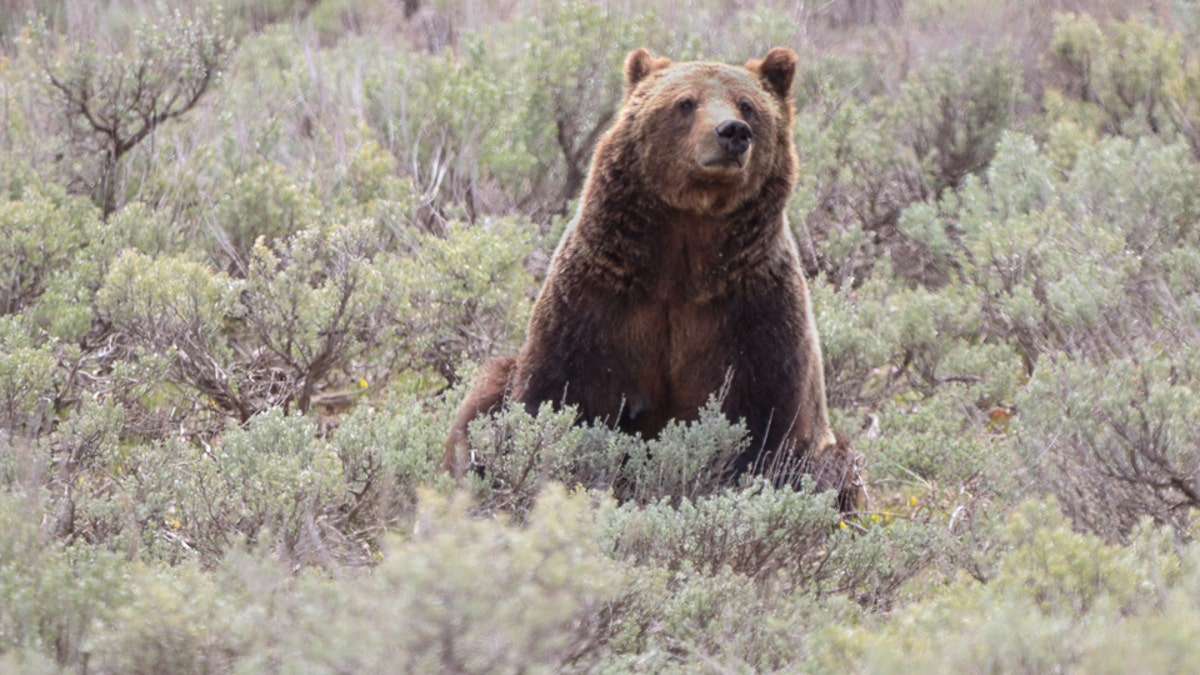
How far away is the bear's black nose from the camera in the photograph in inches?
185

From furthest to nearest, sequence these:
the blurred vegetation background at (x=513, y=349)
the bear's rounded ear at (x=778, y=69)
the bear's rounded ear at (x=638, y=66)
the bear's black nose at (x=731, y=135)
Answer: the bear's rounded ear at (x=638, y=66), the bear's rounded ear at (x=778, y=69), the bear's black nose at (x=731, y=135), the blurred vegetation background at (x=513, y=349)

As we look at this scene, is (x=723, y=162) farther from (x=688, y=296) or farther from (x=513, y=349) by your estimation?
(x=513, y=349)

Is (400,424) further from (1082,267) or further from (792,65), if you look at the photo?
(1082,267)

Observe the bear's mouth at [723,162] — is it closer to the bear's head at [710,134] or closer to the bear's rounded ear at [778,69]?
the bear's head at [710,134]

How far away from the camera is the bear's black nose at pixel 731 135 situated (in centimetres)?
470

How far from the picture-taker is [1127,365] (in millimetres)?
4559

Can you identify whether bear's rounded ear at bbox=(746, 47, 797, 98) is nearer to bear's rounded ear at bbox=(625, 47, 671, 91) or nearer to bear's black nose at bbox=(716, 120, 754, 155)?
bear's rounded ear at bbox=(625, 47, 671, 91)

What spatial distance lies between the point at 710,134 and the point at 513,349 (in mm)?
2135

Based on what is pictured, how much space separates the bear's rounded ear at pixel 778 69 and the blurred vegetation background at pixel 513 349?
1.47 m

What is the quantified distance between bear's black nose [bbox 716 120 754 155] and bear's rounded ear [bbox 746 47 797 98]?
2.51 feet

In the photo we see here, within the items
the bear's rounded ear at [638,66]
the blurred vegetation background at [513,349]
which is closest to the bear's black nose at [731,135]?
the bear's rounded ear at [638,66]

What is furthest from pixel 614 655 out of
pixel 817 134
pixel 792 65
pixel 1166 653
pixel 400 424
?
pixel 817 134

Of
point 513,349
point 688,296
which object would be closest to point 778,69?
point 688,296

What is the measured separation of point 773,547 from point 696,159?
1.57 m
